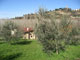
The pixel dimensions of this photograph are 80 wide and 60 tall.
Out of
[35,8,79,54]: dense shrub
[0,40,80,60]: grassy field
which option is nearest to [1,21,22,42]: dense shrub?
[0,40,80,60]: grassy field

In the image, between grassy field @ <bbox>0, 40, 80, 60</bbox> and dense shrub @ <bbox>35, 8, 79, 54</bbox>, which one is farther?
dense shrub @ <bbox>35, 8, 79, 54</bbox>

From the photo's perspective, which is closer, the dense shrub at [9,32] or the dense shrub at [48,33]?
the dense shrub at [48,33]

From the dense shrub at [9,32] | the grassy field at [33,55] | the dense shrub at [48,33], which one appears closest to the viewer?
the grassy field at [33,55]

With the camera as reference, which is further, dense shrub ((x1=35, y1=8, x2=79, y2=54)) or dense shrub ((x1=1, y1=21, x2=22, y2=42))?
dense shrub ((x1=1, y1=21, x2=22, y2=42))

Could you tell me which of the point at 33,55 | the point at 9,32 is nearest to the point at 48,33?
the point at 33,55

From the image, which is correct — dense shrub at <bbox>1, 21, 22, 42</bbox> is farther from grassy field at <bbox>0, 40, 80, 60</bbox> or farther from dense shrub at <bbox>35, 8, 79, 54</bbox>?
dense shrub at <bbox>35, 8, 79, 54</bbox>

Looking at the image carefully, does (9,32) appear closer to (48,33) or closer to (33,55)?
(33,55)

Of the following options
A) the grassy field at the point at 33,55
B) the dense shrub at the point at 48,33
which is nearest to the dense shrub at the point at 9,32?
the grassy field at the point at 33,55

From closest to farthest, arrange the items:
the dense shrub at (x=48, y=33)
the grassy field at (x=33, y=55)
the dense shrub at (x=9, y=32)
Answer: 1. the grassy field at (x=33, y=55)
2. the dense shrub at (x=48, y=33)
3. the dense shrub at (x=9, y=32)

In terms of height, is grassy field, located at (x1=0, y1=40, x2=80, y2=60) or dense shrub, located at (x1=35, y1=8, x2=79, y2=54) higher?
dense shrub, located at (x1=35, y1=8, x2=79, y2=54)

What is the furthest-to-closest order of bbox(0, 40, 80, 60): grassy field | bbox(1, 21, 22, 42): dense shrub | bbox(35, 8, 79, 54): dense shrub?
bbox(1, 21, 22, 42): dense shrub
bbox(35, 8, 79, 54): dense shrub
bbox(0, 40, 80, 60): grassy field

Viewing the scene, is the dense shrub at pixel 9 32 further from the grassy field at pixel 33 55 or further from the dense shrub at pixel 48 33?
the dense shrub at pixel 48 33

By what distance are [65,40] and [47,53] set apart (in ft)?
6.79

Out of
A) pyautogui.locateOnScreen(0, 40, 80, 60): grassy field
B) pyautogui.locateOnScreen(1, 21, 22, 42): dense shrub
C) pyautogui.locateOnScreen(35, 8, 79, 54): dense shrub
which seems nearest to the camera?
pyautogui.locateOnScreen(0, 40, 80, 60): grassy field
